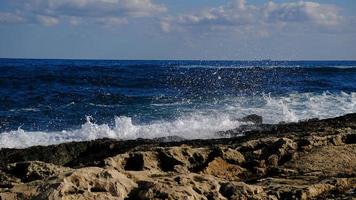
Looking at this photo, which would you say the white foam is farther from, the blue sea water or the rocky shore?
the rocky shore

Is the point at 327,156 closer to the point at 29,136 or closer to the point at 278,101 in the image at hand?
the point at 29,136

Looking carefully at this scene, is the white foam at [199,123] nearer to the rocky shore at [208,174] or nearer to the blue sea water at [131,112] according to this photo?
the blue sea water at [131,112]

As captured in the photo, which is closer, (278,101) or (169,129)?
(169,129)

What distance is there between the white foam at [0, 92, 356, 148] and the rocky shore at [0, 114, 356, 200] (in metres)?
6.40

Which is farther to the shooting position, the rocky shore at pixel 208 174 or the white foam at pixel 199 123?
the white foam at pixel 199 123

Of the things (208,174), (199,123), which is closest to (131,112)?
(199,123)

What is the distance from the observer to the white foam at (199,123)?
1372 cm

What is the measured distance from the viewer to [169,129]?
48.2ft

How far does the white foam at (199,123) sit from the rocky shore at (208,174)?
21.0ft

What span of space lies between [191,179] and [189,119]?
12.2 m

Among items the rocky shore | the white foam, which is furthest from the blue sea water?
the rocky shore

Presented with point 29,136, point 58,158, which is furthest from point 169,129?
point 58,158

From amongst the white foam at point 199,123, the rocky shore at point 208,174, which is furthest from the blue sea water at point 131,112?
the rocky shore at point 208,174

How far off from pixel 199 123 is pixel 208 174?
10088 mm
